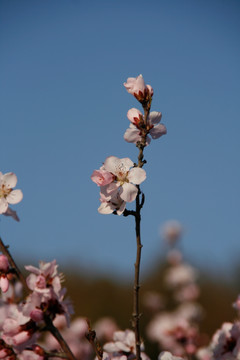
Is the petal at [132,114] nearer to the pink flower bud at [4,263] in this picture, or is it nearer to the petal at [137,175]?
the petal at [137,175]

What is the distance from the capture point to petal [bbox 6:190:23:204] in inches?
94.5

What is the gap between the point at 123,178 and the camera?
2096 millimetres

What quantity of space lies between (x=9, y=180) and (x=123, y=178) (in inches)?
26.4

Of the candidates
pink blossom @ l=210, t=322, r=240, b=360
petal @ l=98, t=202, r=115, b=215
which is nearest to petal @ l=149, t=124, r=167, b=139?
petal @ l=98, t=202, r=115, b=215

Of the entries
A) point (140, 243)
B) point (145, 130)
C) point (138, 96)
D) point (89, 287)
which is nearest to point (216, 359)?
point (140, 243)

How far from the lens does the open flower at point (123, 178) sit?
2.02m

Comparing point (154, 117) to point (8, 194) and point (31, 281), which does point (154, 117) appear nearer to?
point (8, 194)

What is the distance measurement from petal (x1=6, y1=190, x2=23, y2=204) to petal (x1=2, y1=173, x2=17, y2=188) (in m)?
0.04

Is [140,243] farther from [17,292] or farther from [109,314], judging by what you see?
[109,314]

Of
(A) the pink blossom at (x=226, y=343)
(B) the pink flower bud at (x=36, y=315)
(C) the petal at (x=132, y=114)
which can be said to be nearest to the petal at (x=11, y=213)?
(B) the pink flower bud at (x=36, y=315)

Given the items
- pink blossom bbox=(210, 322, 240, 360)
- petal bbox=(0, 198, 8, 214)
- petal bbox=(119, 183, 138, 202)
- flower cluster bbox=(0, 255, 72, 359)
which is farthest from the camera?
pink blossom bbox=(210, 322, 240, 360)

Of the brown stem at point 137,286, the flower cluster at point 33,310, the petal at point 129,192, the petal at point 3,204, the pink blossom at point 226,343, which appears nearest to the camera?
the brown stem at point 137,286

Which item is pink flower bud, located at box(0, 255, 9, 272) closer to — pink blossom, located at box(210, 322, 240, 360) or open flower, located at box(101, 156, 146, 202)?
open flower, located at box(101, 156, 146, 202)

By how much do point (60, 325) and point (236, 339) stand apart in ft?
6.96
